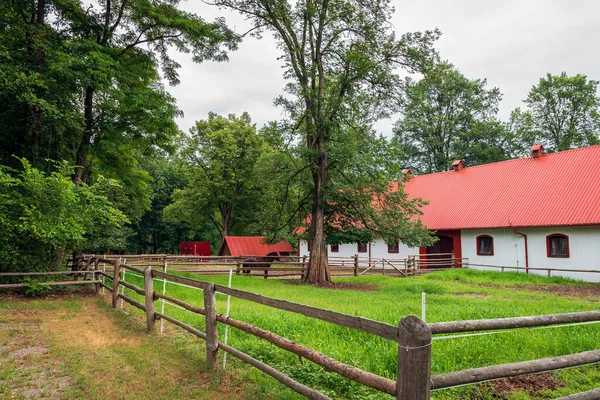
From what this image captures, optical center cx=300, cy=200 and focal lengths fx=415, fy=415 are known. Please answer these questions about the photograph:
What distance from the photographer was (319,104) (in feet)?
55.9

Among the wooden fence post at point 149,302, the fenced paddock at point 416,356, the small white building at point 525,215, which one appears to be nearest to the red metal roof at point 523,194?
the small white building at point 525,215

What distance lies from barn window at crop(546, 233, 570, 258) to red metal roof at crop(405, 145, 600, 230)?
954mm

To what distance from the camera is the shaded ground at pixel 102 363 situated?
15.7 feet

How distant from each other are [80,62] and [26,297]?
7195mm

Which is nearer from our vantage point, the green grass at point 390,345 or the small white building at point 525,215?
the green grass at point 390,345

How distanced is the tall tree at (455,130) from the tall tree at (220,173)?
15480 millimetres

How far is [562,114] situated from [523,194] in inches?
892

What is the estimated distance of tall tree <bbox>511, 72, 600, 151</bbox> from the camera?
39.0 metres

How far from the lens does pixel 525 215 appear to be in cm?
2191

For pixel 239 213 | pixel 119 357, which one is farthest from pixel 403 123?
pixel 119 357

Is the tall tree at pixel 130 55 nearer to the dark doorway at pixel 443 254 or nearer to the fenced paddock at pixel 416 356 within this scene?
the fenced paddock at pixel 416 356

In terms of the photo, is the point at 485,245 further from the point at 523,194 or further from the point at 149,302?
the point at 149,302

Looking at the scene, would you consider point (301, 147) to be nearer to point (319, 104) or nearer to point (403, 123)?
point (319, 104)

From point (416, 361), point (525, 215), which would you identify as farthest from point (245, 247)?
point (416, 361)
